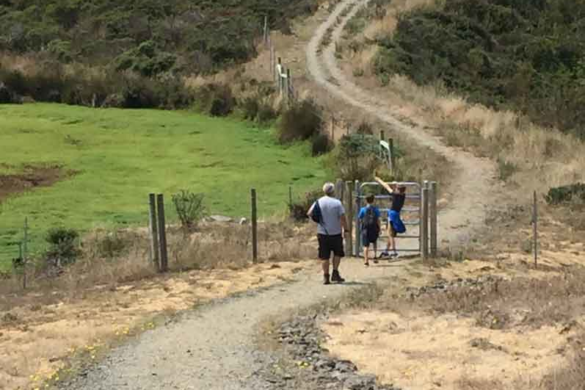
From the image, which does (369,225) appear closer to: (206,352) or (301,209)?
(301,209)

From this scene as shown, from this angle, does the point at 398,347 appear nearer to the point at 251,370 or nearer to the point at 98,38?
the point at 251,370

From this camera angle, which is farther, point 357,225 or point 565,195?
point 565,195

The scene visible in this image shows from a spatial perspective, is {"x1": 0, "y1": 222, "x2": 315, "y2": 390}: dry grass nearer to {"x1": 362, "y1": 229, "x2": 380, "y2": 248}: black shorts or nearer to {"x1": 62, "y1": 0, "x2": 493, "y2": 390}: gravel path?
{"x1": 62, "y1": 0, "x2": 493, "y2": 390}: gravel path

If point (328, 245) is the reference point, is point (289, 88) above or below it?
above

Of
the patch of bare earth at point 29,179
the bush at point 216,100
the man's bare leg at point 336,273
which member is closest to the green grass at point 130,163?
the patch of bare earth at point 29,179

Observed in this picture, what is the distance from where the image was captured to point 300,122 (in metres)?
31.7

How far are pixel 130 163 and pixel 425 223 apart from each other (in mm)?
15269

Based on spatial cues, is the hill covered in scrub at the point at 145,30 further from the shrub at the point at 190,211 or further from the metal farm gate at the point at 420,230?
the metal farm gate at the point at 420,230

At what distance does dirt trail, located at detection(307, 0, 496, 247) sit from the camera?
19.5 metres

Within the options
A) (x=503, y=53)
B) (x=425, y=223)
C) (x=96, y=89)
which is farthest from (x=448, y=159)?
(x=503, y=53)

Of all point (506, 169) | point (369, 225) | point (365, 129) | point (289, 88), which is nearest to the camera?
point (369, 225)

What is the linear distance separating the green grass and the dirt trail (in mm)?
3540

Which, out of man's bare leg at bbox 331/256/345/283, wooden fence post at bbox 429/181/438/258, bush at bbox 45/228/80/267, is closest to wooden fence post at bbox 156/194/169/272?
bush at bbox 45/228/80/267

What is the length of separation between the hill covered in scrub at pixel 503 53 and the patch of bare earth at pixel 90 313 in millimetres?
24166
